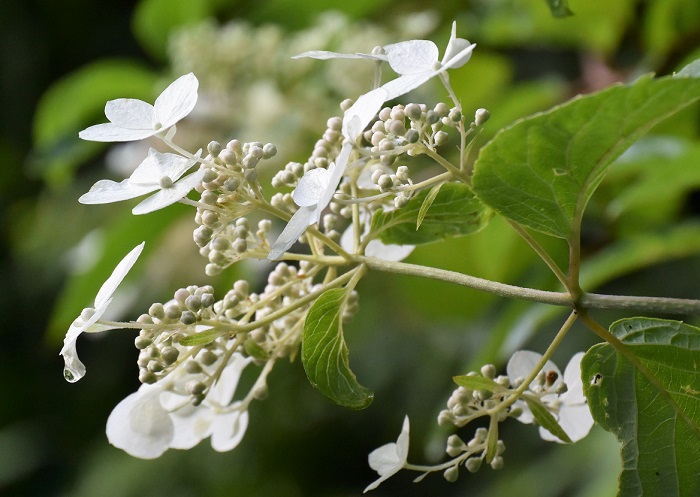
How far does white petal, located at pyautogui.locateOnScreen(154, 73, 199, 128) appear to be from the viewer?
0.38 metres

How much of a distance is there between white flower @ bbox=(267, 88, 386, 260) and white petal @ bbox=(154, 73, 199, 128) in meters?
0.07

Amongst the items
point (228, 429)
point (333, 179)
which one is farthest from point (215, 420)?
point (333, 179)

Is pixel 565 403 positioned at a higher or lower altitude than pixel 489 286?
lower

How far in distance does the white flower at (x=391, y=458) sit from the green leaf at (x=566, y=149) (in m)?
0.13

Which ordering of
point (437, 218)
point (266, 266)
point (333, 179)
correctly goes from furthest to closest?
point (266, 266)
point (437, 218)
point (333, 179)

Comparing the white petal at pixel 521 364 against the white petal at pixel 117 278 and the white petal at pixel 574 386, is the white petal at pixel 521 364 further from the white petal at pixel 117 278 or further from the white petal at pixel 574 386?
the white petal at pixel 117 278

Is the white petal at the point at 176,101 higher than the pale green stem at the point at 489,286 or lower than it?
higher

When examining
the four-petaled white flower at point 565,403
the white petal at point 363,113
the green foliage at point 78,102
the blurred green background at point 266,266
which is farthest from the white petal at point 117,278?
the green foliage at point 78,102

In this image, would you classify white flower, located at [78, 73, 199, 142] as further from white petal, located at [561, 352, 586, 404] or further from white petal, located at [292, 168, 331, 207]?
white petal, located at [561, 352, 586, 404]

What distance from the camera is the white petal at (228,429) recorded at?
1.59 feet

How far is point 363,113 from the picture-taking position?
0.34m

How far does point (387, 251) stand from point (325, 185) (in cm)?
15

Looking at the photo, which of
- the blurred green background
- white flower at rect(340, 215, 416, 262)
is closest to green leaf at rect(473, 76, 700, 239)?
white flower at rect(340, 215, 416, 262)

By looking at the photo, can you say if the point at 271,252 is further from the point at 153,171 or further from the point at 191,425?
the point at 191,425
